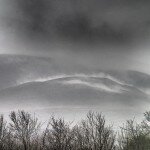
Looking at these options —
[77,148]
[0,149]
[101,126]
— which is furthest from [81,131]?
[0,149]

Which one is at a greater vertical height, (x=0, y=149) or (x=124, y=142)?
(x=124, y=142)

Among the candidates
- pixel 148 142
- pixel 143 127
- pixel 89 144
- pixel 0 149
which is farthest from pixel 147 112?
pixel 0 149


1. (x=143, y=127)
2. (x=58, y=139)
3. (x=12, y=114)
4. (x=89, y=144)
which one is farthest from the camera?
(x=143, y=127)

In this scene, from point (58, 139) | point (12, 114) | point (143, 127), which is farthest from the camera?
point (143, 127)

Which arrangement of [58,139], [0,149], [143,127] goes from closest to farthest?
[0,149] → [58,139] → [143,127]

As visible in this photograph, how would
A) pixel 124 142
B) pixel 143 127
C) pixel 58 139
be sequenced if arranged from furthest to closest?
1. pixel 124 142
2. pixel 143 127
3. pixel 58 139

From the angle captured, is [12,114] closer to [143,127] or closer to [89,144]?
[89,144]

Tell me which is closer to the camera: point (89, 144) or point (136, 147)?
point (89, 144)

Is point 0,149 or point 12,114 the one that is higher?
point 12,114

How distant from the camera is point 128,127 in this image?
246 ft

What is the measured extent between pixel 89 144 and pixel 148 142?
2005 centimetres

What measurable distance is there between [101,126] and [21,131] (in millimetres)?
16063

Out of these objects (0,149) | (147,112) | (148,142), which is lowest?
(0,149)

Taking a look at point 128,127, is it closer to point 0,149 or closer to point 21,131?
point 21,131
